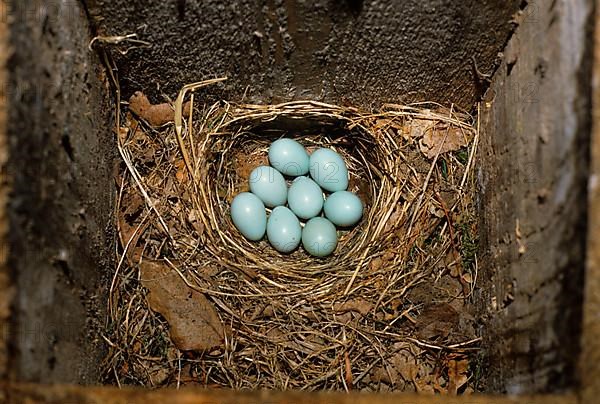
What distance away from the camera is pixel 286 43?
1.67 meters

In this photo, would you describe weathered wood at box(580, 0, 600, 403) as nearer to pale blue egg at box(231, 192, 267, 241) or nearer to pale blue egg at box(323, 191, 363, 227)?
pale blue egg at box(323, 191, 363, 227)

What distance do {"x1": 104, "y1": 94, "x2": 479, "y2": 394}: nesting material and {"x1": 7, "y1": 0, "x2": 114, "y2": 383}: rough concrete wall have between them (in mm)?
123

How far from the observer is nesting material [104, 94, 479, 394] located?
1.74 m

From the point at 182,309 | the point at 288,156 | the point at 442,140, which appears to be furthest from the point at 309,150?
the point at 182,309

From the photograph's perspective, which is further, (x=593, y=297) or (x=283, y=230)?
(x=283, y=230)

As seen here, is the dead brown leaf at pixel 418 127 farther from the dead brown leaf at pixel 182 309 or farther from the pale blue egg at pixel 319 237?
the dead brown leaf at pixel 182 309

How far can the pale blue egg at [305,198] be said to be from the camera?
1.89 m

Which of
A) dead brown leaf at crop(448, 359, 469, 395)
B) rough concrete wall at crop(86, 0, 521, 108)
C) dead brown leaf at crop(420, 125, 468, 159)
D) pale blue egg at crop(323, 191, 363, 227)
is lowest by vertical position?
dead brown leaf at crop(448, 359, 469, 395)

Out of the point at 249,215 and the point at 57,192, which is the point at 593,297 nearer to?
the point at 249,215

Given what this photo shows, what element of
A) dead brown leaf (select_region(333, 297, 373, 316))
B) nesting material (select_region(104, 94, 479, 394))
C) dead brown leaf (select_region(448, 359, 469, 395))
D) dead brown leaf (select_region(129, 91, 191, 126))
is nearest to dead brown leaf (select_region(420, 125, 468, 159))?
nesting material (select_region(104, 94, 479, 394))

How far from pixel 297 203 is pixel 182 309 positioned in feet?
1.41

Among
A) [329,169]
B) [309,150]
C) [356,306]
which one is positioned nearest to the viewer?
[356,306]

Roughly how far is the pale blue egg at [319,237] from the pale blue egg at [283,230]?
0.09 feet

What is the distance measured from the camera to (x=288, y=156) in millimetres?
1901
